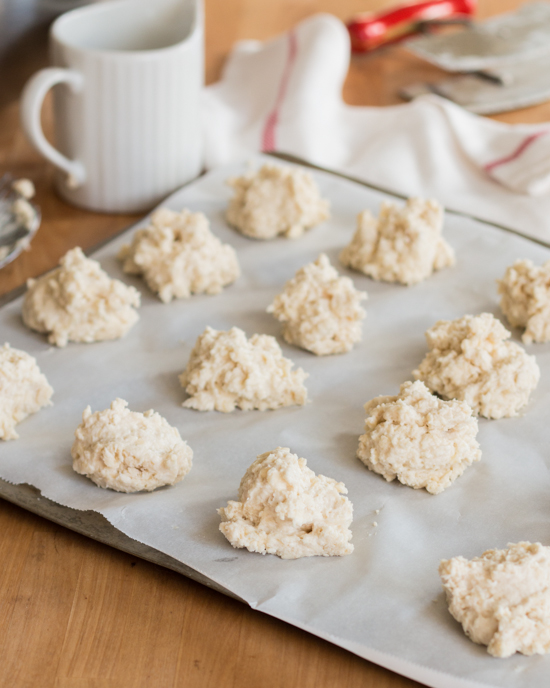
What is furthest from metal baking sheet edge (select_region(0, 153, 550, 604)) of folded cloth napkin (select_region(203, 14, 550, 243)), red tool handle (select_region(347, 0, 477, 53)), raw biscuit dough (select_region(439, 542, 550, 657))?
red tool handle (select_region(347, 0, 477, 53))

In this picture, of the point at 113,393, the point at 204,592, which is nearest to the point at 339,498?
the point at 204,592

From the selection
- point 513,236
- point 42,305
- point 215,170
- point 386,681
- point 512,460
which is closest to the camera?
point 386,681

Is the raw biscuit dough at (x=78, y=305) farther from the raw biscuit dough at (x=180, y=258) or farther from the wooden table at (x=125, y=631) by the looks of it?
the wooden table at (x=125, y=631)

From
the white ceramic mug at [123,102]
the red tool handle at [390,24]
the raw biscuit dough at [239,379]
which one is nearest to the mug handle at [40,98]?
the white ceramic mug at [123,102]

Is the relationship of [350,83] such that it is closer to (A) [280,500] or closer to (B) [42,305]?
(B) [42,305]

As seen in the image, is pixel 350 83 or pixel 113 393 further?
pixel 350 83

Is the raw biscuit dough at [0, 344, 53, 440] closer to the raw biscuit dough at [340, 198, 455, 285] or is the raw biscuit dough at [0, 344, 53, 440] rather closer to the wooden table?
the wooden table
